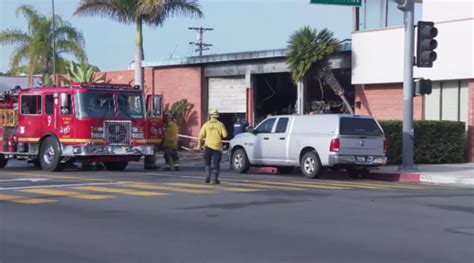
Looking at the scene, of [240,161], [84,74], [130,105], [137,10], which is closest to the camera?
[130,105]

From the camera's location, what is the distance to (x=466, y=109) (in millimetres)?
26156

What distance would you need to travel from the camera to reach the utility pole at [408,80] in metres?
21.6

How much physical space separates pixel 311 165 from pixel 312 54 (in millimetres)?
8406

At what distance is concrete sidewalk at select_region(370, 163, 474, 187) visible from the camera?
20023mm

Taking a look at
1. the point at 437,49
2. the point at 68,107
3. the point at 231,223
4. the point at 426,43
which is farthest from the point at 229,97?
the point at 231,223

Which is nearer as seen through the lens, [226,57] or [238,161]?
[238,161]

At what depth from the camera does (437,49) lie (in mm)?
26391

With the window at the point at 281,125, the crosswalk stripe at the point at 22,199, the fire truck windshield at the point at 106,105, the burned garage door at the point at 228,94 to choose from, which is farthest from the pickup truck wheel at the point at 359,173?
A: the burned garage door at the point at 228,94

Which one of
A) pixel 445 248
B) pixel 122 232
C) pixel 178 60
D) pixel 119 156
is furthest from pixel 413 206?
pixel 178 60

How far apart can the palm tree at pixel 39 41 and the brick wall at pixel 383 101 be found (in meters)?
20.1

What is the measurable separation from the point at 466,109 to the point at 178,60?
15090 mm

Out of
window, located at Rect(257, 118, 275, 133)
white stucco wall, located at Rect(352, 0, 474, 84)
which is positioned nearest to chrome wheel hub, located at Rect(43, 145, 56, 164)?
window, located at Rect(257, 118, 275, 133)

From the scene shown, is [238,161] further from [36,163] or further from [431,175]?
[36,163]

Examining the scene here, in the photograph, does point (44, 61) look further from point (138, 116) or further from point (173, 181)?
point (173, 181)
